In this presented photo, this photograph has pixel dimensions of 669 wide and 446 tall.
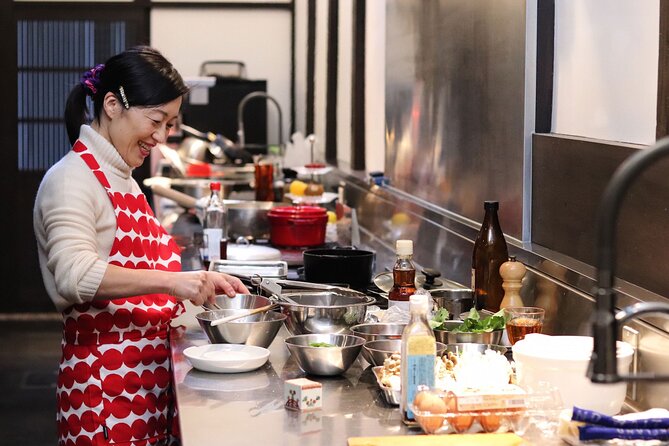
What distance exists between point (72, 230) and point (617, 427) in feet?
4.52

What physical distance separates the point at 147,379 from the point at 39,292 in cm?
700

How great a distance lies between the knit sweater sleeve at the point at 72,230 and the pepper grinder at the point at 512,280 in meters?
0.98

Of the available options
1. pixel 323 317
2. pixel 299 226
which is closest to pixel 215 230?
pixel 299 226

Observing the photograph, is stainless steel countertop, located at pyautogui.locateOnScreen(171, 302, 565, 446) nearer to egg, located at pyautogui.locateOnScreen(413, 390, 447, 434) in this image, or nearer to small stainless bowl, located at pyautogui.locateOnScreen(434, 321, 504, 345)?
egg, located at pyautogui.locateOnScreen(413, 390, 447, 434)

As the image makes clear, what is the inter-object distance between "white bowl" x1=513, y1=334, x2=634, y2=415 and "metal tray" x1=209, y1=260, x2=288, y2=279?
1.49 metres

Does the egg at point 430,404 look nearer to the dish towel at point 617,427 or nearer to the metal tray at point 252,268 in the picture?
the dish towel at point 617,427

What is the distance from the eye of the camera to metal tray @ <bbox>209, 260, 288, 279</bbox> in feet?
10.7

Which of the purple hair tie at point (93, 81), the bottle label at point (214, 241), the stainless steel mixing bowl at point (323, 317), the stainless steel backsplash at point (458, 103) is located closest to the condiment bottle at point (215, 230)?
the bottle label at point (214, 241)

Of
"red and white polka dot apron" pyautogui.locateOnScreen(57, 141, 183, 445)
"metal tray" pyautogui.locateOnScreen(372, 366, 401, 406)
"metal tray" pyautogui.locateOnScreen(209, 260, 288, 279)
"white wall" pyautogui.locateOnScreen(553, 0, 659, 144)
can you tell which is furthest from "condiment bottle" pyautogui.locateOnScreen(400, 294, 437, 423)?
"metal tray" pyautogui.locateOnScreen(209, 260, 288, 279)

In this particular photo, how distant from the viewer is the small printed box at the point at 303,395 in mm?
1878

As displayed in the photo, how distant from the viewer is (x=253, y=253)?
3770mm

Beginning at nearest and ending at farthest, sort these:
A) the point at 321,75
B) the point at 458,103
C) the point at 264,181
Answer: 1. the point at 458,103
2. the point at 264,181
3. the point at 321,75

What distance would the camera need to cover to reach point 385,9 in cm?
521

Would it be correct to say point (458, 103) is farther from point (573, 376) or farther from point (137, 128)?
point (573, 376)
